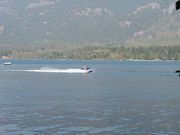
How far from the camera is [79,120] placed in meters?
66.8

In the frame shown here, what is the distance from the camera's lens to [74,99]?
95062 mm

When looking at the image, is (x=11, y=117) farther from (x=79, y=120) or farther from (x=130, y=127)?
(x=130, y=127)

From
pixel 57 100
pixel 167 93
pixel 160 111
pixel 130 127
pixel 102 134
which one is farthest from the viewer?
pixel 167 93

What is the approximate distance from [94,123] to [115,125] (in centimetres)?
292

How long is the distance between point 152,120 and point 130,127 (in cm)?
672

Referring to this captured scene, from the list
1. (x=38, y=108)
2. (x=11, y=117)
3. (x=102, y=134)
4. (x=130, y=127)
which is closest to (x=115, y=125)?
(x=130, y=127)

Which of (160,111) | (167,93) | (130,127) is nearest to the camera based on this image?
(130,127)

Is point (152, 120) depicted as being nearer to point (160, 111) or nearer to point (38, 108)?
point (160, 111)

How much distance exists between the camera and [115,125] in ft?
206

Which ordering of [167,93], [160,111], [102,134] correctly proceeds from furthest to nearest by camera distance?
1. [167,93]
2. [160,111]
3. [102,134]

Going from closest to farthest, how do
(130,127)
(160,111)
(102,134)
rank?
(102,134) < (130,127) < (160,111)

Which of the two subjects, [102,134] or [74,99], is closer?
[102,134]

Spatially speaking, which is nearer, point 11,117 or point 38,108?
point 11,117

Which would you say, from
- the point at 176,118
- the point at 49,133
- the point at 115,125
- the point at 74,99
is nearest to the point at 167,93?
the point at 74,99
